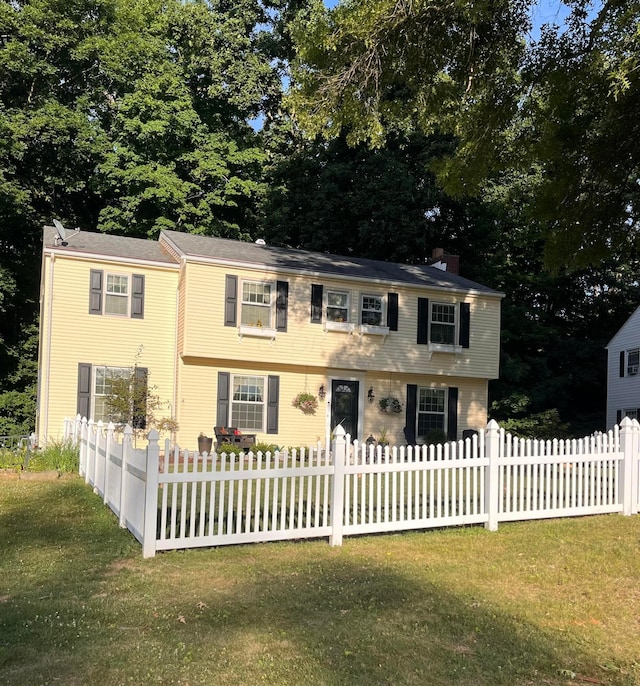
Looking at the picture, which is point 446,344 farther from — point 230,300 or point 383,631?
point 383,631

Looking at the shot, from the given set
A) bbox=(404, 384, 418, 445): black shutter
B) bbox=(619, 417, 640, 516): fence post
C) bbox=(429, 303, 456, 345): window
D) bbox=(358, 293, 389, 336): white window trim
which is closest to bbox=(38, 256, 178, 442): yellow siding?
bbox=(358, 293, 389, 336): white window trim

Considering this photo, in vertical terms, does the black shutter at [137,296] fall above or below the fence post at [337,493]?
above

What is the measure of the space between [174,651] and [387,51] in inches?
279

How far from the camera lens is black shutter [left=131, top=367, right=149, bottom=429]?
54.1 feet

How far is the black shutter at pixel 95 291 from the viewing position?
17141 mm

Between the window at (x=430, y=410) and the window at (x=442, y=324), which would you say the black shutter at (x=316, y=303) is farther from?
the window at (x=430, y=410)

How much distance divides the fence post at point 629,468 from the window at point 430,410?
10.8 metres

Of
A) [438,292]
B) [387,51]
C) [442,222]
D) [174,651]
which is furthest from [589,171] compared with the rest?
[442,222]

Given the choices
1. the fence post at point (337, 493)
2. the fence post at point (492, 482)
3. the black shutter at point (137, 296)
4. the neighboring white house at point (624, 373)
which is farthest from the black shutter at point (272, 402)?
the neighboring white house at point (624, 373)

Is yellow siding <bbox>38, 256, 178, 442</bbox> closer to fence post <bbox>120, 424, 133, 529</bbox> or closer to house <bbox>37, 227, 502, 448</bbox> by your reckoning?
house <bbox>37, 227, 502, 448</bbox>

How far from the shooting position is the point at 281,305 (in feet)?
59.5

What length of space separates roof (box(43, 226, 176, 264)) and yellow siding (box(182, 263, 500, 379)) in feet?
5.81

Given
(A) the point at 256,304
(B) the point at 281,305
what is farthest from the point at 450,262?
(A) the point at 256,304

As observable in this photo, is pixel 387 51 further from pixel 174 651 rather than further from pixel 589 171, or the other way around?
pixel 174 651
